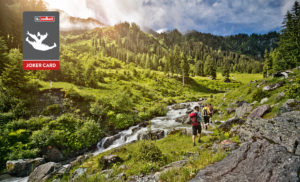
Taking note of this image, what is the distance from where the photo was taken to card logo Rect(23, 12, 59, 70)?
17427 millimetres

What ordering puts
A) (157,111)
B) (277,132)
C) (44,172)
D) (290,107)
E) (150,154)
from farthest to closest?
(157,111), (290,107), (44,172), (150,154), (277,132)

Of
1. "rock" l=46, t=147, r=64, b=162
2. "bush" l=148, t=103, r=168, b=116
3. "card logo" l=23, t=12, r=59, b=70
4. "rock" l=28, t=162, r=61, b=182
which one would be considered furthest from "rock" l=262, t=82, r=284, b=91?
"card logo" l=23, t=12, r=59, b=70

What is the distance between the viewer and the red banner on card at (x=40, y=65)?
18109 millimetres

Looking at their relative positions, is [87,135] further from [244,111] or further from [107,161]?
[244,111]

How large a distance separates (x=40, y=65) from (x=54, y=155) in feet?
46.6

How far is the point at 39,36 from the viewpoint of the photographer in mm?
17719

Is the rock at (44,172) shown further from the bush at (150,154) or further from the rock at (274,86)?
the rock at (274,86)

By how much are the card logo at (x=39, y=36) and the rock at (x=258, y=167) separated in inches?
915

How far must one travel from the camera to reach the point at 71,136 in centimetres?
1655

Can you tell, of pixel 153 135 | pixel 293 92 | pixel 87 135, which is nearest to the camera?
pixel 293 92

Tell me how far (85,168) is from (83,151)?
8300 millimetres

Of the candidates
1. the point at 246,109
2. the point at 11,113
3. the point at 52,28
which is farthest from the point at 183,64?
the point at 11,113

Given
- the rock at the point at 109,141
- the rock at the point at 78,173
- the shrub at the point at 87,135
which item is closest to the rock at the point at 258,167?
the rock at the point at 78,173

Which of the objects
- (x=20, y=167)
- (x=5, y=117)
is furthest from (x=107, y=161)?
(x=5, y=117)
